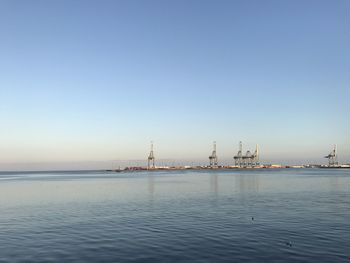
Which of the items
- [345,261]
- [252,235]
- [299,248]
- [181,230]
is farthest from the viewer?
[181,230]

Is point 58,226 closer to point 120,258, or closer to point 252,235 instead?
point 120,258

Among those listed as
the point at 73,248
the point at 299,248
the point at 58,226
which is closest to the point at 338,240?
the point at 299,248

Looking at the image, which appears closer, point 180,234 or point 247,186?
point 180,234

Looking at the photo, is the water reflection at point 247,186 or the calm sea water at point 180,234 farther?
Result: the water reflection at point 247,186

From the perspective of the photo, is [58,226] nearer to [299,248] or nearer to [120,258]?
[120,258]

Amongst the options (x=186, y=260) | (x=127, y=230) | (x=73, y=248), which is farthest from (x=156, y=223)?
(x=186, y=260)

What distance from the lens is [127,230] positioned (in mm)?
30797

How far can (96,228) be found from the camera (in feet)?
105

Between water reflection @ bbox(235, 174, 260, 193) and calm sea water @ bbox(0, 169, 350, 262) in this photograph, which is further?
water reflection @ bbox(235, 174, 260, 193)

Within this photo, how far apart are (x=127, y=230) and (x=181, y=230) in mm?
4422

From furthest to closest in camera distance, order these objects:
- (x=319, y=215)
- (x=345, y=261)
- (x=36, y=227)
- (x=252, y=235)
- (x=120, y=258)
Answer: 1. (x=319, y=215)
2. (x=36, y=227)
3. (x=252, y=235)
4. (x=120, y=258)
5. (x=345, y=261)

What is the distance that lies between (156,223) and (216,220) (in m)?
5.53

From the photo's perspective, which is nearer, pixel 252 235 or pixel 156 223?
pixel 252 235

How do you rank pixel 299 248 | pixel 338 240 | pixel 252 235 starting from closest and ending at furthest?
pixel 299 248 < pixel 338 240 < pixel 252 235
